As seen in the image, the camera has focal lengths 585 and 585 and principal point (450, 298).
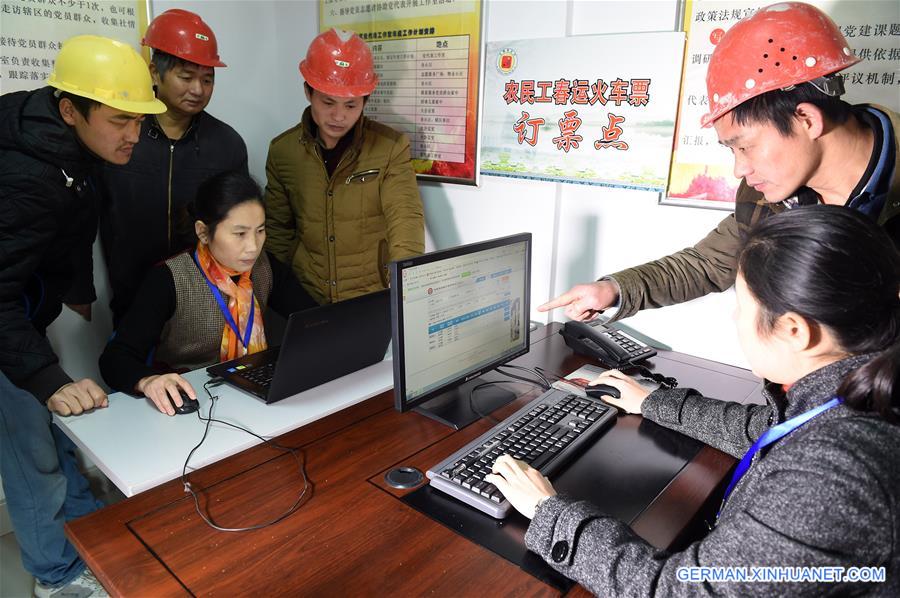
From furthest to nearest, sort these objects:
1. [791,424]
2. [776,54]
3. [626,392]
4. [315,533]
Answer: [626,392] < [776,54] < [315,533] < [791,424]

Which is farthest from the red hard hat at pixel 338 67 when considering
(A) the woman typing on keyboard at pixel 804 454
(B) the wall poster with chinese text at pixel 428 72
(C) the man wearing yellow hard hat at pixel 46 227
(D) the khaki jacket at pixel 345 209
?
(A) the woman typing on keyboard at pixel 804 454

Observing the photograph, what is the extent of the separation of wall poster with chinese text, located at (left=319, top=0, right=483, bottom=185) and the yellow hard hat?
111 cm

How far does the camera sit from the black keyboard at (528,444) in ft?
3.37

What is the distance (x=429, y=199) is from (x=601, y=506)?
1691 mm

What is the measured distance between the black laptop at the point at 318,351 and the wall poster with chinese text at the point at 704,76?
3.28ft

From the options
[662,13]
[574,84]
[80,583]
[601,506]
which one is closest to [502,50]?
[574,84]

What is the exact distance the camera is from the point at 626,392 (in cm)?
141

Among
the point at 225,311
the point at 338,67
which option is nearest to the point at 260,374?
the point at 225,311

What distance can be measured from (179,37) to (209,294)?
0.99 m

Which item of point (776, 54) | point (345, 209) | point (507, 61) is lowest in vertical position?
point (345, 209)

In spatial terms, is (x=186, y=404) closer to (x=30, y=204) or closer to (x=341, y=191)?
(x=30, y=204)

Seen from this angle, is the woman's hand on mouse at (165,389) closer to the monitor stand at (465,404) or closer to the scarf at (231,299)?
the scarf at (231,299)

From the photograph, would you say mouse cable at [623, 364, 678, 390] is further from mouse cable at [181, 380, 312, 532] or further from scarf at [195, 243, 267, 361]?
scarf at [195, 243, 267, 361]

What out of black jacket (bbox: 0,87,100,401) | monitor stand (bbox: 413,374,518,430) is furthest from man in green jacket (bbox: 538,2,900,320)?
black jacket (bbox: 0,87,100,401)
